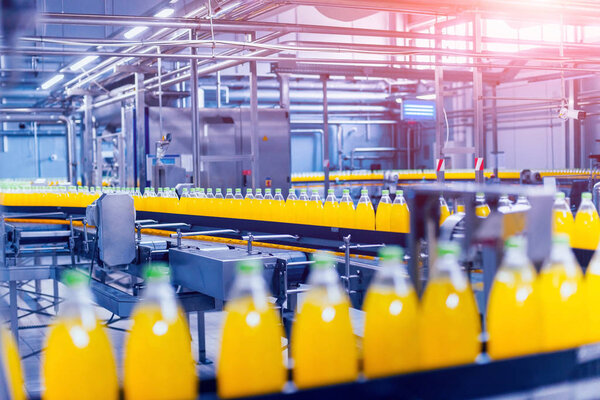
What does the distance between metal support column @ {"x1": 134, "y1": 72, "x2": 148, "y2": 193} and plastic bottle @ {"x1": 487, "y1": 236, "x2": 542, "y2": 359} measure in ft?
24.0

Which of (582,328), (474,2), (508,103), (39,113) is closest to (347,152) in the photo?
(508,103)

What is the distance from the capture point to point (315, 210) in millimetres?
3645

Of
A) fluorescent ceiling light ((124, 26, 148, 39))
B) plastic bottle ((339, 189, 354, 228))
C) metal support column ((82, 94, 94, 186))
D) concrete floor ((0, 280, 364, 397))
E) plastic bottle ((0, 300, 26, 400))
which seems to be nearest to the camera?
plastic bottle ((0, 300, 26, 400))

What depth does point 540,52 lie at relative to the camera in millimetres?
9695

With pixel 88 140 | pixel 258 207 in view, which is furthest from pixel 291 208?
pixel 88 140

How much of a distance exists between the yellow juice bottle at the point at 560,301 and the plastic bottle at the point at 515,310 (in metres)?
0.03

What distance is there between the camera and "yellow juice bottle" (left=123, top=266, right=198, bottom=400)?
0.99m

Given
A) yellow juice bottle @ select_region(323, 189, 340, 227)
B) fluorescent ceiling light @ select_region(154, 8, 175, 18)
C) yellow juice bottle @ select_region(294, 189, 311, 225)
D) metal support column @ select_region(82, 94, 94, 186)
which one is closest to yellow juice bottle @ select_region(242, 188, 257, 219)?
yellow juice bottle @ select_region(294, 189, 311, 225)

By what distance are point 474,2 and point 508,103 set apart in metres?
10.5

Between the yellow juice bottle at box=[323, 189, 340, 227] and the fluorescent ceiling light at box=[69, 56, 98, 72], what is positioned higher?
the fluorescent ceiling light at box=[69, 56, 98, 72]

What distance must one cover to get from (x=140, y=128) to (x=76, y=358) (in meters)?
7.69

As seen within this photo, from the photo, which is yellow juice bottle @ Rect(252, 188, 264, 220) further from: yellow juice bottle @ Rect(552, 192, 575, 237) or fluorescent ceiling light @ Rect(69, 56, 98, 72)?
fluorescent ceiling light @ Rect(69, 56, 98, 72)

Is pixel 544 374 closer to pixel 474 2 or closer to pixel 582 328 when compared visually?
pixel 582 328

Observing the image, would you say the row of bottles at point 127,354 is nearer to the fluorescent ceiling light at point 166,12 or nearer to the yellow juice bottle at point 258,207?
the yellow juice bottle at point 258,207
